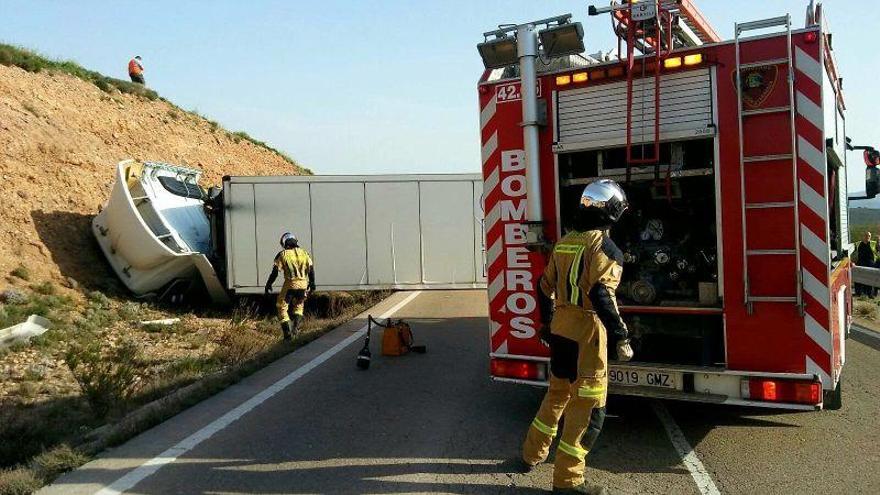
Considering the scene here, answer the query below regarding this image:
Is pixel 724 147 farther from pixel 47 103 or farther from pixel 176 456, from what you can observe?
pixel 47 103

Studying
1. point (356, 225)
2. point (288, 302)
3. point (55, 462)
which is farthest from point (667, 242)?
point (356, 225)

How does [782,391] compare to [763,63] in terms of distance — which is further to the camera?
[782,391]

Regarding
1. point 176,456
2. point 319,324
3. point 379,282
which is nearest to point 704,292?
point 176,456

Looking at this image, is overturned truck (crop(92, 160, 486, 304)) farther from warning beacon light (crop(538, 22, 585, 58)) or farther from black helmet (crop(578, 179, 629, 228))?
black helmet (crop(578, 179, 629, 228))

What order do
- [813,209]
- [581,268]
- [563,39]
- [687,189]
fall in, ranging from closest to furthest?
[581,268] < [813,209] < [563,39] < [687,189]

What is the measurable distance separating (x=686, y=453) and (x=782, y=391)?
2.77 ft

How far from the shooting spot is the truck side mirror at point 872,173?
24.4 ft

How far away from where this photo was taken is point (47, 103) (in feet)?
65.7

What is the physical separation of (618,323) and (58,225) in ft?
49.2

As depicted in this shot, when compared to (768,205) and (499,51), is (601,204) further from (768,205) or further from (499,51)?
(499,51)

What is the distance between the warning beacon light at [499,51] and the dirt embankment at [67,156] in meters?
11.2

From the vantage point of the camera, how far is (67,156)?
17859 millimetres

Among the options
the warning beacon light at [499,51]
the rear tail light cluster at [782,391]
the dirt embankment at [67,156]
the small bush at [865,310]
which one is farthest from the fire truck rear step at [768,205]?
the dirt embankment at [67,156]

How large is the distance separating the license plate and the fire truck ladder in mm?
788
